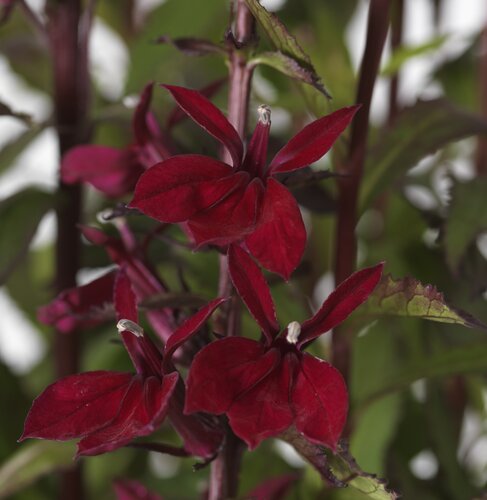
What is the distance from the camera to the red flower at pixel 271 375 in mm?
287

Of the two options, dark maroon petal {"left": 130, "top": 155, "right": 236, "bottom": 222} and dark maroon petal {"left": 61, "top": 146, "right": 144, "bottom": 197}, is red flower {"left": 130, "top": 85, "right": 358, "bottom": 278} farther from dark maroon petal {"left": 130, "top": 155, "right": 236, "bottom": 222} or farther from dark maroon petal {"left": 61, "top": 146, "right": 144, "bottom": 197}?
dark maroon petal {"left": 61, "top": 146, "right": 144, "bottom": 197}

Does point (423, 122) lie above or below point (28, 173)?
above

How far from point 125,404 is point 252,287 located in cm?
6

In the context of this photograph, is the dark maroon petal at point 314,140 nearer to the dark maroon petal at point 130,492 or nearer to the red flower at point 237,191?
the red flower at point 237,191

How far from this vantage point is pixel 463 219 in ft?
1.45

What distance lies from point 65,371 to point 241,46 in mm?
284

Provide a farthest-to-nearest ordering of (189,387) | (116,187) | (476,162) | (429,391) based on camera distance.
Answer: (476,162)
(429,391)
(116,187)
(189,387)

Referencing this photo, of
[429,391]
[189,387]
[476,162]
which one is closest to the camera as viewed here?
[189,387]

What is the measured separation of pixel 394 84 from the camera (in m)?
0.67

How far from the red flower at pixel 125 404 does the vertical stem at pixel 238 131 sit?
0.07 feet

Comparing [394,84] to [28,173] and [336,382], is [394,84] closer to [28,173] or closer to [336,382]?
[28,173]

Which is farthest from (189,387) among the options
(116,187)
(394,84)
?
(394,84)

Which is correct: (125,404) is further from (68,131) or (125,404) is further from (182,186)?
(68,131)

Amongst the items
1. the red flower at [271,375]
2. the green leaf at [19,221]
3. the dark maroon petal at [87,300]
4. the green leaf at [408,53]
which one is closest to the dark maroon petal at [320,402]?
the red flower at [271,375]
